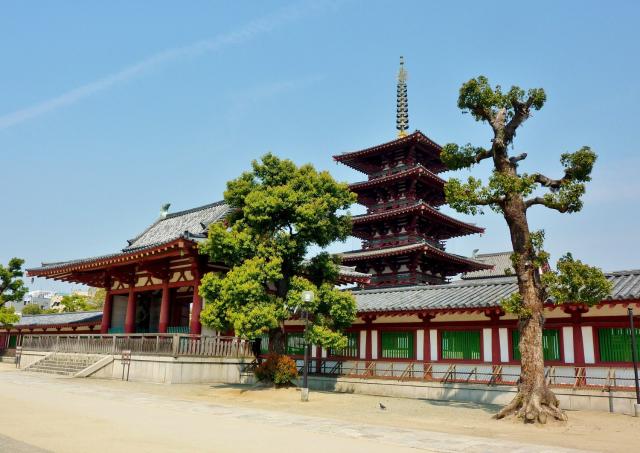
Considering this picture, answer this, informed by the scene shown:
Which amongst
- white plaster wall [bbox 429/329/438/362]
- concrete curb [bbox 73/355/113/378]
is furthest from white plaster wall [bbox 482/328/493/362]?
concrete curb [bbox 73/355/113/378]

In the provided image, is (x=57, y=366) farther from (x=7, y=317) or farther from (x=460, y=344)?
(x=460, y=344)

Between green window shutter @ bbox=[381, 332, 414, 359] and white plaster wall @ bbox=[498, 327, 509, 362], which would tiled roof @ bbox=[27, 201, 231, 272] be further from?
white plaster wall @ bbox=[498, 327, 509, 362]

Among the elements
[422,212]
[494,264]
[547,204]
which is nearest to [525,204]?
[547,204]

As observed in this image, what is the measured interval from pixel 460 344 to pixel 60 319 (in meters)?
34.4

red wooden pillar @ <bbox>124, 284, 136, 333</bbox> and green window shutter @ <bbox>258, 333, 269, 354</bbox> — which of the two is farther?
red wooden pillar @ <bbox>124, 284, 136, 333</bbox>

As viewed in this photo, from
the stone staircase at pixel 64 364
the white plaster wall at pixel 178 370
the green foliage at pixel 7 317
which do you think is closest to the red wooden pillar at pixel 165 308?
the white plaster wall at pixel 178 370

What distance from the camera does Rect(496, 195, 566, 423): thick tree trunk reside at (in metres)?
13.0

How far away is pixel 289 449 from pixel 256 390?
11086mm

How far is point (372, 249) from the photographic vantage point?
34750mm

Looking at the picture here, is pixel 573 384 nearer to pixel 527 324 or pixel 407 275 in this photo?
pixel 527 324

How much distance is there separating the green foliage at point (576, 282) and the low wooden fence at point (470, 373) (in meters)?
3.84

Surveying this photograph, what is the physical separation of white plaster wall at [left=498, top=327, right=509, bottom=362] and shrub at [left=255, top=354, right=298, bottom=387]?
7.74 m

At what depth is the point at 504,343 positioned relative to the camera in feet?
62.9

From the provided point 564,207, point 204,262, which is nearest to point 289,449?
point 564,207
